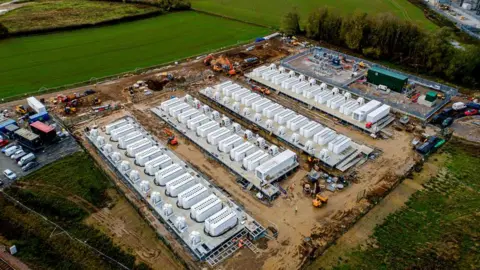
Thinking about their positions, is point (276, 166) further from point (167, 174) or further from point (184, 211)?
point (167, 174)

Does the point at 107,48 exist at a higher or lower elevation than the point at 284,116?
higher

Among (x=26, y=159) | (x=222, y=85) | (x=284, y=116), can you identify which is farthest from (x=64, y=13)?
(x=284, y=116)

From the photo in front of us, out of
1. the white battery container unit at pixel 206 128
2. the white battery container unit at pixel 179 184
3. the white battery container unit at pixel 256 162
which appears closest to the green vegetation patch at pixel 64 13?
the white battery container unit at pixel 206 128

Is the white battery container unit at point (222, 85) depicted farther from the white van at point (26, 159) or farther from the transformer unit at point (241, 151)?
the white van at point (26, 159)

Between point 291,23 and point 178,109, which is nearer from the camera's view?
point 178,109

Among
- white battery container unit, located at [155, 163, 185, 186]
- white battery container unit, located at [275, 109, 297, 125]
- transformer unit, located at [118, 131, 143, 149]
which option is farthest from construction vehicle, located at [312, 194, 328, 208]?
transformer unit, located at [118, 131, 143, 149]

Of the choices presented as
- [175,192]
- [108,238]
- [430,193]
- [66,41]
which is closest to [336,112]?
[430,193]
